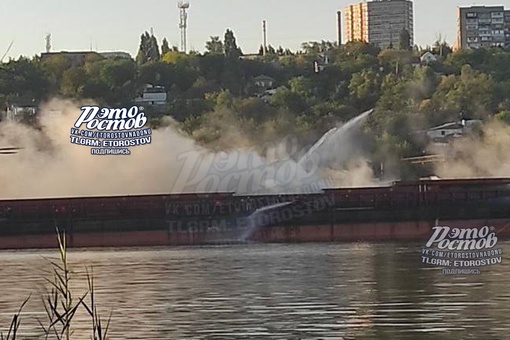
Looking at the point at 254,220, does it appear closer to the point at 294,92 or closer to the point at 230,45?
the point at 294,92

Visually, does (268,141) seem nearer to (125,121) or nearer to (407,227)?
(125,121)

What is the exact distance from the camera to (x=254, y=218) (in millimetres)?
36875

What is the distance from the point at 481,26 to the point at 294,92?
109330 mm

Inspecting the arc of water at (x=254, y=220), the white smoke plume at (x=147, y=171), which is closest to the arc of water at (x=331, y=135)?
the white smoke plume at (x=147, y=171)

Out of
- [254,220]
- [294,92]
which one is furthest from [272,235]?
[294,92]

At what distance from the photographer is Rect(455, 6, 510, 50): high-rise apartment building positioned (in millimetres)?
167500

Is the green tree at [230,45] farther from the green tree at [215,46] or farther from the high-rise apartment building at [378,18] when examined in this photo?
the high-rise apartment building at [378,18]

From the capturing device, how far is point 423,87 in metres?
69.2

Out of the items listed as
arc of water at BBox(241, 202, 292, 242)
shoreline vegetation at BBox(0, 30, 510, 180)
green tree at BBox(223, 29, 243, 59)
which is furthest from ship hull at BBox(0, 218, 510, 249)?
green tree at BBox(223, 29, 243, 59)

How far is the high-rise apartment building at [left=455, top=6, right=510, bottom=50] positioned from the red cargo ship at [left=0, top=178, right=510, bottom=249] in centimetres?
13115

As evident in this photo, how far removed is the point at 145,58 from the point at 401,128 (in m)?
28.7

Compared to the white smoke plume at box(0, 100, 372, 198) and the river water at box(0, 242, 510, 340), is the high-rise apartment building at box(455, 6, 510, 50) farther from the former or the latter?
the river water at box(0, 242, 510, 340)

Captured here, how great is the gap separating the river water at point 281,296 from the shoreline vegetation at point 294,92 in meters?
25.8

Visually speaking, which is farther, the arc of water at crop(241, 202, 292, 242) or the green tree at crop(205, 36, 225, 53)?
the green tree at crop(205, 36, 225, 53)
